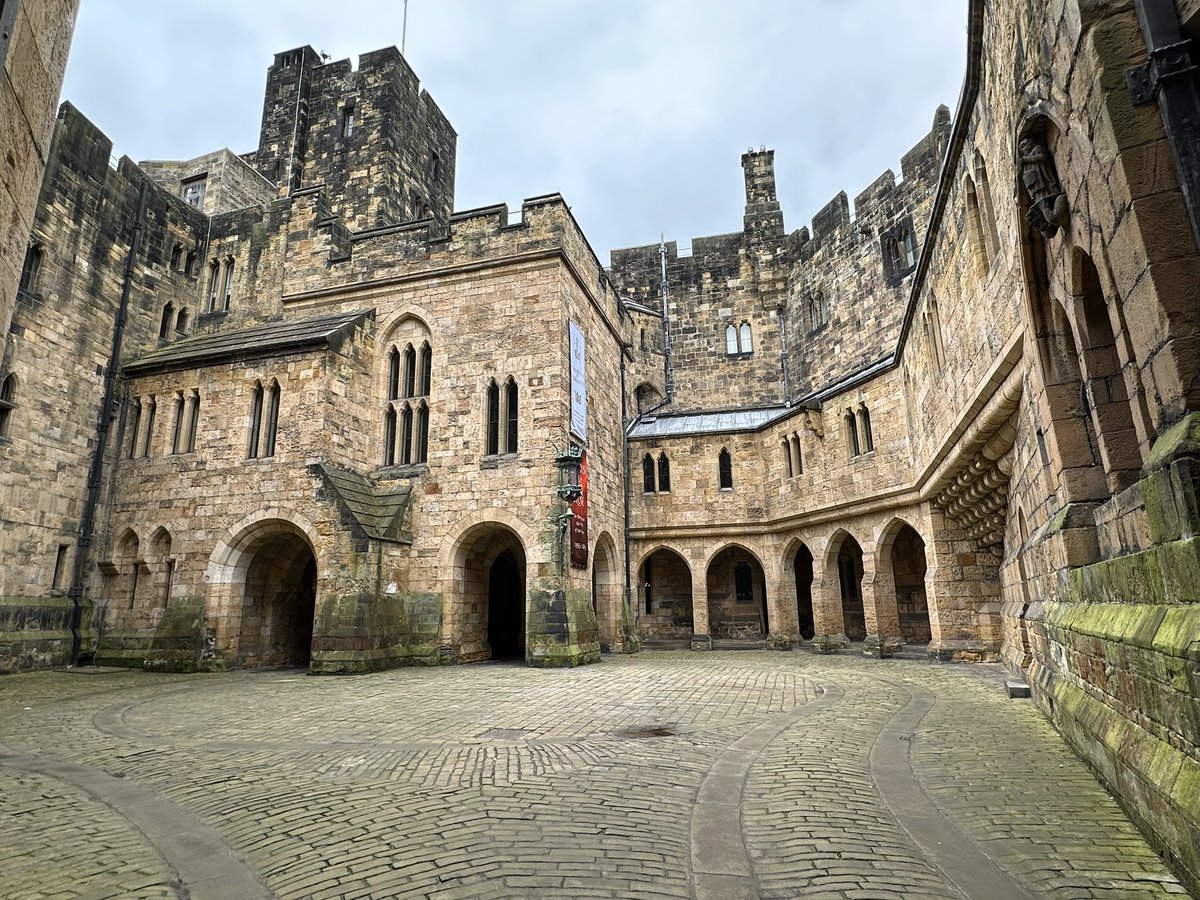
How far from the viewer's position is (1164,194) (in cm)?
364

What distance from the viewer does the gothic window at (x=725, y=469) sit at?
21406 mm

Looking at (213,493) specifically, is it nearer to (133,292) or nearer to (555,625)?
(133,292)

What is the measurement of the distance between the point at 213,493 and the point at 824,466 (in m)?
15.8

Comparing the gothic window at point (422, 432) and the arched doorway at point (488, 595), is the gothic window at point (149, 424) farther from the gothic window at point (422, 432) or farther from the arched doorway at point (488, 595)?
the arched doorway at point (488, 595)

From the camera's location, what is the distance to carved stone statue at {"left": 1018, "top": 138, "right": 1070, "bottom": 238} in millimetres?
Answer: 5176

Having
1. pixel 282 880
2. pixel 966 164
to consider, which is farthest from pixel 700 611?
pixel 282 880

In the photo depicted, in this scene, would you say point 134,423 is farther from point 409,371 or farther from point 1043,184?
point 1043,184

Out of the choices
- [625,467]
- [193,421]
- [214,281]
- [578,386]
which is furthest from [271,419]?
[625,467]

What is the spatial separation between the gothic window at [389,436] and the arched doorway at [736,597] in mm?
11483

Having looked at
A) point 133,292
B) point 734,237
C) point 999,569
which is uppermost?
point 734,237

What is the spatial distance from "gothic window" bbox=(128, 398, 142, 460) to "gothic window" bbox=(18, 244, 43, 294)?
10.8 ft

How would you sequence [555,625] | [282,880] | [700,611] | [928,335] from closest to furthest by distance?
[282,880]
[928,335]
[555,625]
[700,611]

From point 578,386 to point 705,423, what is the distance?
22.9ft

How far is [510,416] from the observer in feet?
53.7
